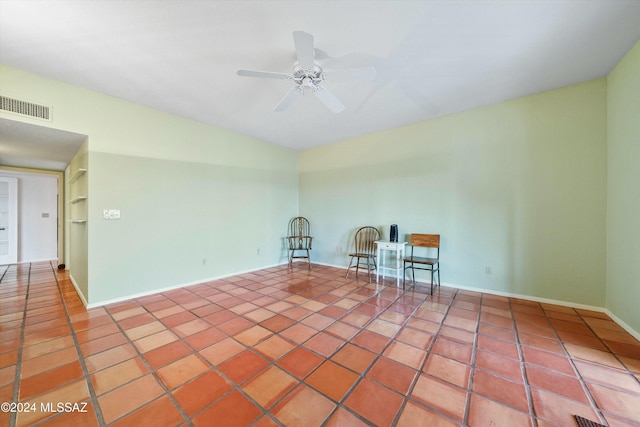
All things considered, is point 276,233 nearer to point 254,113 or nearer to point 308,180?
point 308,180

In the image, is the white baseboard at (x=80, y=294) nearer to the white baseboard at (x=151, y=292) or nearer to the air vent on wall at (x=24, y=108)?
the white baseboard at (x=151, y=292)

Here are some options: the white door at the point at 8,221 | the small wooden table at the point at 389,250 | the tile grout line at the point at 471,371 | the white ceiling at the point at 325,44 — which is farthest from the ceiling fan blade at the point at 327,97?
the white door at the point at 8,221

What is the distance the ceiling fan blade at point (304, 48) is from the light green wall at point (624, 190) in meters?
2.84

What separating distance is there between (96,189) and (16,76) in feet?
4.06

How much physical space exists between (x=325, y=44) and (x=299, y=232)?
149 inches

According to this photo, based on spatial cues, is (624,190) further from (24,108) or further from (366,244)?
(24,108)

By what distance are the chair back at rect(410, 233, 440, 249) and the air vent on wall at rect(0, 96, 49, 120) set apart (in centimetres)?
482

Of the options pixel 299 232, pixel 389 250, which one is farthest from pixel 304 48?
pixel 299 232

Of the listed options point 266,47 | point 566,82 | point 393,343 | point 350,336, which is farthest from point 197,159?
point 566,82

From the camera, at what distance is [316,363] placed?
169 cm

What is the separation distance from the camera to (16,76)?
2.29 metres

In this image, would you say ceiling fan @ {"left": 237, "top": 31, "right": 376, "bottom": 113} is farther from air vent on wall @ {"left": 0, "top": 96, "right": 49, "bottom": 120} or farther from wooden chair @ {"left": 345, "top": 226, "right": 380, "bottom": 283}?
wooden chair @ {"left": 345, "top": 226, "right": 380, "bottom": 283}

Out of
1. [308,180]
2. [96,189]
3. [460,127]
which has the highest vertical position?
[460,127]

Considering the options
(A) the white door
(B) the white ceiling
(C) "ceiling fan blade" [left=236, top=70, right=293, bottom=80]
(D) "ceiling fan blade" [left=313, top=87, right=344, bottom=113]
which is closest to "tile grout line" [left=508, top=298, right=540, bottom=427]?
(B) the white ceiling
